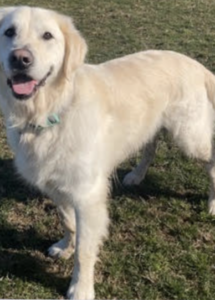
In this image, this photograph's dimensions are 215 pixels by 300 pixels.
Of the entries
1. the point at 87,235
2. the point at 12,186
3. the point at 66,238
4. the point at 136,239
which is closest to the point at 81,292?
the point at 87,235

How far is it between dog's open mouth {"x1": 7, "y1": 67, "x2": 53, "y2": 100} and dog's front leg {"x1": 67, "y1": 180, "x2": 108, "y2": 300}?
0.69 meters

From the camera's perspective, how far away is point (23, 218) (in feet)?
13.1

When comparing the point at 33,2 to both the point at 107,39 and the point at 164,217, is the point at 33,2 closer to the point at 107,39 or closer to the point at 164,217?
the point at 107,39

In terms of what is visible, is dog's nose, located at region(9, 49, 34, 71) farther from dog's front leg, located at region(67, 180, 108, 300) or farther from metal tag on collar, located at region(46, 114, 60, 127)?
dog's front leg, located at region(67, 180, 108, 300)

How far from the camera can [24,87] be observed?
2.83 m

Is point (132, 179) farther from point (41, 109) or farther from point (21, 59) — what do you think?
point (21, 59)

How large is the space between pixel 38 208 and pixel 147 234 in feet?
2.98

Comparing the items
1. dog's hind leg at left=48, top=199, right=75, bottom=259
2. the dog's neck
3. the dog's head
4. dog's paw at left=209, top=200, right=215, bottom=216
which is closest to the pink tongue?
the dog's head

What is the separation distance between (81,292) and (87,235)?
376 mm

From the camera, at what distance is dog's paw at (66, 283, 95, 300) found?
323 centimetres

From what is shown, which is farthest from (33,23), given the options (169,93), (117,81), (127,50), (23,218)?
(127,50)

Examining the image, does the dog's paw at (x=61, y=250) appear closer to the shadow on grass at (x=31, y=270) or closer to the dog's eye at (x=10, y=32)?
the shadow on grass at (x=31, y=270)

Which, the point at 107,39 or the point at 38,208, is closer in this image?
the point at 38,208

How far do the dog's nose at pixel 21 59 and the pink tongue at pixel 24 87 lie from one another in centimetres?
13
